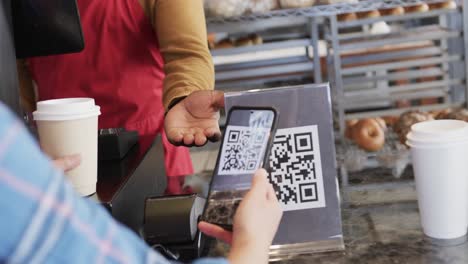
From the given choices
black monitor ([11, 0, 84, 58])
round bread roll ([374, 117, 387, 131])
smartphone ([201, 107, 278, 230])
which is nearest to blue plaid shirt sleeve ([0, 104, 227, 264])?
smartphone ([201, 107, 278, 230])

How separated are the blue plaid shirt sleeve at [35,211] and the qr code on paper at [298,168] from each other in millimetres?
658

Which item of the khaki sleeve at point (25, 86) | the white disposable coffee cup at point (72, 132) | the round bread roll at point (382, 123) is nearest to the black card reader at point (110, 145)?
the white disposable coffee cup at point (72, 132)

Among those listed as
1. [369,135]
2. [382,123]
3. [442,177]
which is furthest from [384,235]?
[382,123]

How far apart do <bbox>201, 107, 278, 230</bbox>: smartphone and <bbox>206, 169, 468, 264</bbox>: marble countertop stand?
0.77ft

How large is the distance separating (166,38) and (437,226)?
3.21 ft

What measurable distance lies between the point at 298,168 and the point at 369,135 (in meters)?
2.12

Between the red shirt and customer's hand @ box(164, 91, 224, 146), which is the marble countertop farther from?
the red shirt

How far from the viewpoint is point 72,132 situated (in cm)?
112

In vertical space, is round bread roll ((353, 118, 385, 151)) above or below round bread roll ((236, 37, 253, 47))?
below

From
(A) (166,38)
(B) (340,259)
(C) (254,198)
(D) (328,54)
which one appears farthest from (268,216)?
(D) (328,54)

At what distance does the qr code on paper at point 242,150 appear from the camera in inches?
38.1

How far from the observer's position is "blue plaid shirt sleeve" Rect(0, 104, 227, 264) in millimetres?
450

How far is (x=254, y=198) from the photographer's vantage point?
822mm

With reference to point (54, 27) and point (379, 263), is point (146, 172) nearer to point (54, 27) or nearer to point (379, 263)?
point (54, 27)
